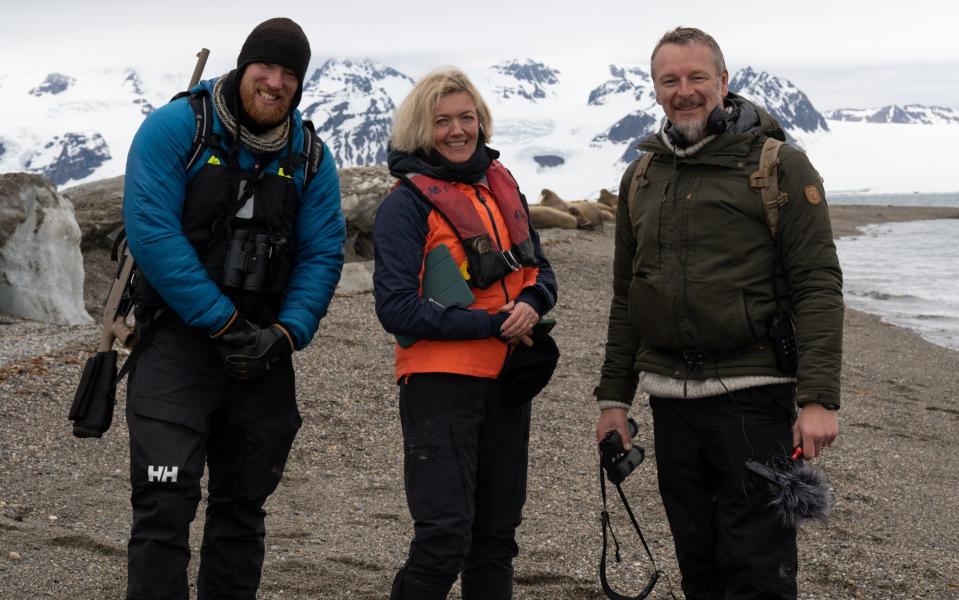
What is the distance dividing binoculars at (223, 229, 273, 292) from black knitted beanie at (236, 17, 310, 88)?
23.3 inches

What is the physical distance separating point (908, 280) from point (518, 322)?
2574 centimetres

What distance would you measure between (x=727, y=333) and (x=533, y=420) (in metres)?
5.39

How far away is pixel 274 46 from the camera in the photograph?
147 inches

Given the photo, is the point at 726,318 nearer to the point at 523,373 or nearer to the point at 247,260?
the point at 523,373

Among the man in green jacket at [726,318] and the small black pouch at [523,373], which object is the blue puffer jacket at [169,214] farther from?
the man in green jacket at [726,318]

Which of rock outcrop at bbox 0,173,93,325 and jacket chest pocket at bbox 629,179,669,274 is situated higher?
jacket chest pocket at bbox 629,179,669,274

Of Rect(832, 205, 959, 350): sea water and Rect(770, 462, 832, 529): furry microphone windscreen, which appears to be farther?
Rect(832, 205, 959, 350): sea water

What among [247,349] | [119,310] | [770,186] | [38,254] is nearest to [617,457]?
[770,186]

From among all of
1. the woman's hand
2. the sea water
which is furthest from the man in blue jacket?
the sea water

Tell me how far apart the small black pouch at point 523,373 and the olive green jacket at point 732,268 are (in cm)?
37

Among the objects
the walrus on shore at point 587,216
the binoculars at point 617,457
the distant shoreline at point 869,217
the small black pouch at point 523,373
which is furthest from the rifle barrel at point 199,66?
the distant shoreline at point 869,217

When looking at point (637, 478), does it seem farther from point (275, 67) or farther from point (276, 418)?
point (275, 67)

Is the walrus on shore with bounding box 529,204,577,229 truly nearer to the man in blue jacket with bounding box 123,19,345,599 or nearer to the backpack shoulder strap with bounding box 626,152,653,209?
the backpack shoulder strap with bounding box 626,152,653,209

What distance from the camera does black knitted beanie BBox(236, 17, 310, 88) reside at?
374 centimetres
